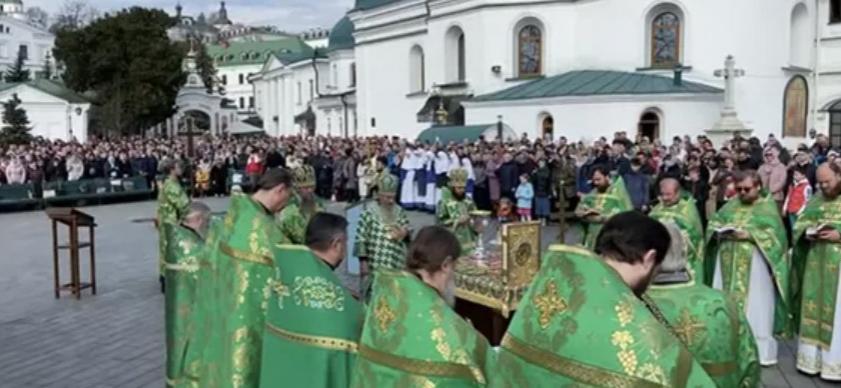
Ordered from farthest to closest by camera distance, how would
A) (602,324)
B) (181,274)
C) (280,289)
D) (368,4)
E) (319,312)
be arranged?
(368,4)
(181,274)
(280,289)
(319,312)
(602,324)

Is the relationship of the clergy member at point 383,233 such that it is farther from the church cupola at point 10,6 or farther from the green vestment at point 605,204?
the church cupola at point 10,6

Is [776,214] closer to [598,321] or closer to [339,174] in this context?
[598,321]

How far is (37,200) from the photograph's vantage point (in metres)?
25.7

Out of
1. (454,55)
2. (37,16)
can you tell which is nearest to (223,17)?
(37,16)

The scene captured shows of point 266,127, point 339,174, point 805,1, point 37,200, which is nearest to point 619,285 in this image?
point 339,174

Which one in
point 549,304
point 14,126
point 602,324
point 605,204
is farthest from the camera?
point 14,126

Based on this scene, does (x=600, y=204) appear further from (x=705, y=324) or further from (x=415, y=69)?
(x=415, y=69)

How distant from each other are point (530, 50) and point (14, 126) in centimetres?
3110

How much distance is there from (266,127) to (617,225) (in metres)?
90.1

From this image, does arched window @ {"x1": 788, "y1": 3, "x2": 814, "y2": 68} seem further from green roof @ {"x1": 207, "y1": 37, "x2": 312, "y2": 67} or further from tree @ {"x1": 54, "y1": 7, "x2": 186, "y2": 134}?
green roof @ {"x1": 207, "y1": 37, "x2": 312, "y2": 67}

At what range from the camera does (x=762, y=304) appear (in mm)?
8422

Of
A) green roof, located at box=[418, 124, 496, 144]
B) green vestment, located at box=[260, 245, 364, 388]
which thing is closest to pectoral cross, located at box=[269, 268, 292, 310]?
green vestment, located at box=[260, 245, 364, 388]

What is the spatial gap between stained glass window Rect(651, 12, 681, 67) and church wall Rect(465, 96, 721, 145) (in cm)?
285

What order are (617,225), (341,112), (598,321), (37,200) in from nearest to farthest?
(598,321)
(617,225)
(37,200)
(341,112)
